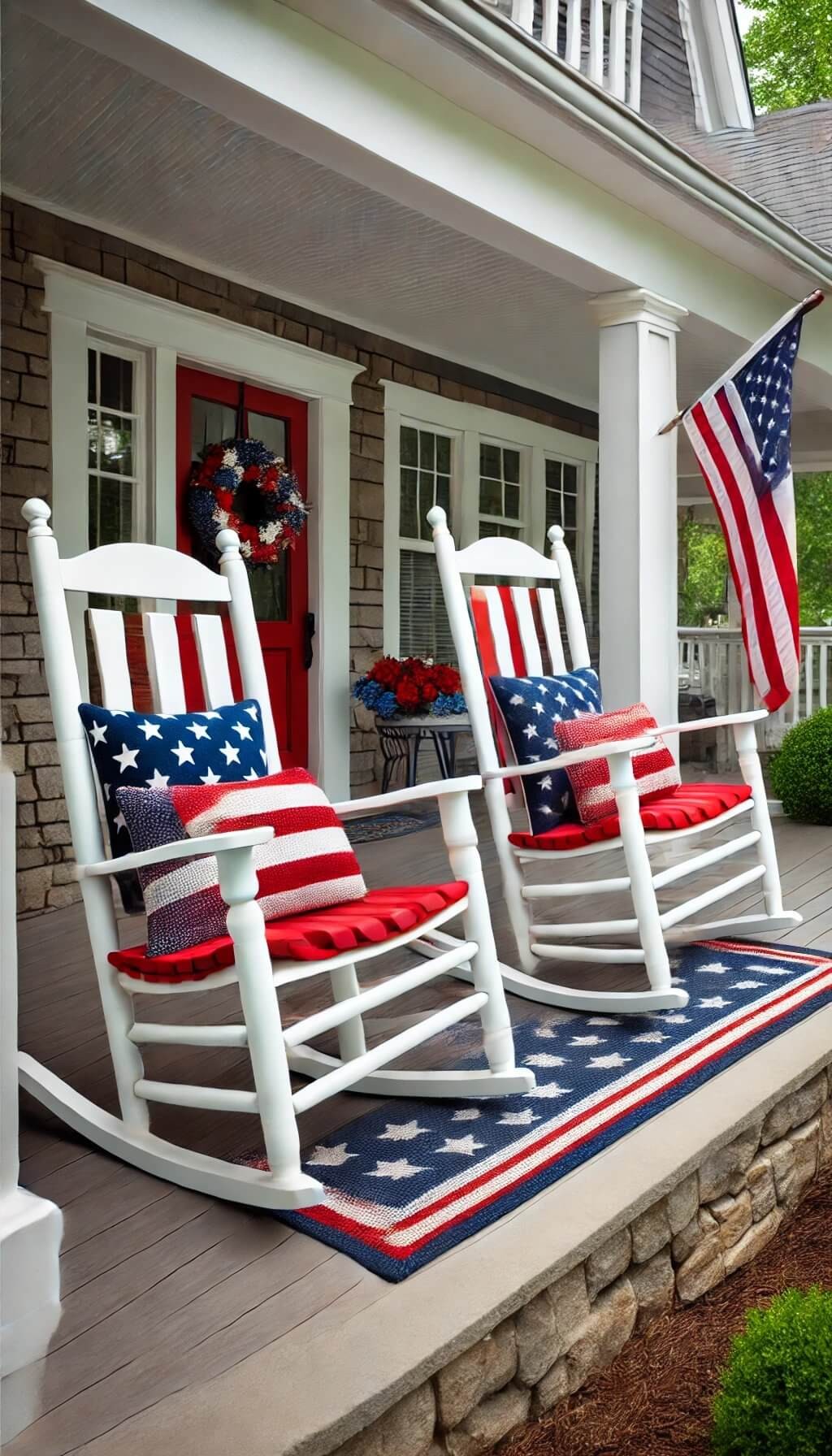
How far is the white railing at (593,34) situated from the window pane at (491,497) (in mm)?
2293

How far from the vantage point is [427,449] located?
6281 millimetres

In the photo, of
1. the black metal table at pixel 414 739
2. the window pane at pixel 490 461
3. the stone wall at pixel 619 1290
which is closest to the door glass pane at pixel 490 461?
the window pane at pixel 490 461

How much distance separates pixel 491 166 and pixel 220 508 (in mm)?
1836

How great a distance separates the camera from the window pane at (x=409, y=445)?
6.08 meters

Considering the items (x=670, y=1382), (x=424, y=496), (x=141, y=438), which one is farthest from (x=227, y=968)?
(x=424, y=496)

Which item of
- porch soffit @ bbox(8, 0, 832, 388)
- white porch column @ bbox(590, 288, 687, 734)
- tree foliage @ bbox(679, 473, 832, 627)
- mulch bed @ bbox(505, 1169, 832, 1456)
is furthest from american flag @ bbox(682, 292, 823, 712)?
tree foliage @ bbox(679, 473, 832, 627)

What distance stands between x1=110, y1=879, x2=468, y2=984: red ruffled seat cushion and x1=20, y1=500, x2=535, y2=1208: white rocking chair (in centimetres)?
2

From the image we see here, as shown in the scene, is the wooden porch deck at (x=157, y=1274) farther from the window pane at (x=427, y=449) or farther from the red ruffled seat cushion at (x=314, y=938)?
the window pane at (x=427, y=449)

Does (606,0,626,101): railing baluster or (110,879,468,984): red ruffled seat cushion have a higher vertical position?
(606,0,626,101): railing baluster

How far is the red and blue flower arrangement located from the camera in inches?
217

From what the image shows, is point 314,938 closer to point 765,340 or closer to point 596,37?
point 765,340

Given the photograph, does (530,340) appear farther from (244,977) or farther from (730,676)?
(244,977)

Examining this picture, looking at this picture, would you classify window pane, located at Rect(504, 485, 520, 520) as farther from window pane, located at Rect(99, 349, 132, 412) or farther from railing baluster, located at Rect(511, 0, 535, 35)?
railing baluster, located at Rect(511, 0, 535, 35)

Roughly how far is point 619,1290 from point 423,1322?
0.48m
